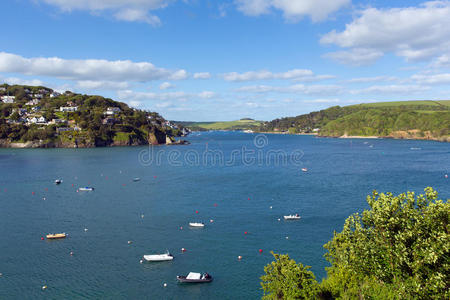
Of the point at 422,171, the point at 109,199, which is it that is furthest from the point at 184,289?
the point at 422,171

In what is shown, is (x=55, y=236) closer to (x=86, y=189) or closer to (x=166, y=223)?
(x=166, y=223)

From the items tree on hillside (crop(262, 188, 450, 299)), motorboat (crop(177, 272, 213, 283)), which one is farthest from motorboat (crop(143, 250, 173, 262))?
tree on hillside (crop(262, 188, 450, 299))

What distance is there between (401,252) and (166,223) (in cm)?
5702

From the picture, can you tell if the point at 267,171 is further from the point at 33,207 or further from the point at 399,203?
the point at 399,203

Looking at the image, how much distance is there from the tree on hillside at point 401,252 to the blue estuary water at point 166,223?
19.4 meters

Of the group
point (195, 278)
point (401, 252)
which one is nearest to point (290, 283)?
point (401, 252)

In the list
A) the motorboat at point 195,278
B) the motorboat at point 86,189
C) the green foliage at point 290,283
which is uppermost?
the green foliage at point 290,283

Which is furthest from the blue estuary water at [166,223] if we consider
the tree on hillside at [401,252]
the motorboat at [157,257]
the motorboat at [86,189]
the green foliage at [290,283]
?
the tree on hillside at [401,252]

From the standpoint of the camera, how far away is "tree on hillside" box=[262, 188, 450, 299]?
23141 mm

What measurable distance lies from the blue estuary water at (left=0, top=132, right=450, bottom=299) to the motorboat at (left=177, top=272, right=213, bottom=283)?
3.04 ft

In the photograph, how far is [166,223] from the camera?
72750 mm

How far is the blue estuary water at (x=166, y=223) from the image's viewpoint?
156 feet

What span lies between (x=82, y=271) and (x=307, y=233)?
4609cm

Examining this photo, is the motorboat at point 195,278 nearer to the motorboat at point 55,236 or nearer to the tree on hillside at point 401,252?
the tree on hillside at point 401,252
